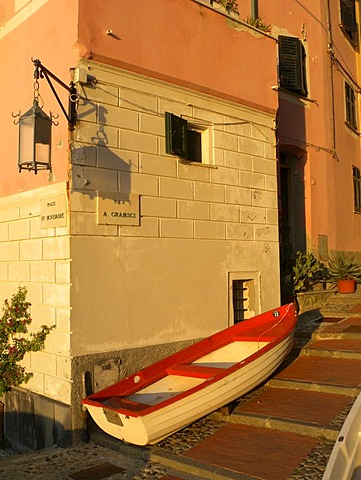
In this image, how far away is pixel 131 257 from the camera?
676 cm

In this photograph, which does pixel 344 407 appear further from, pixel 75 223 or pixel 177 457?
pixel 75 223

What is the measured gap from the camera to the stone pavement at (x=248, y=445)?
4820 mm

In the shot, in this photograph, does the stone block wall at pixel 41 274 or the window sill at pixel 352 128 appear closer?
the stone block wall at pixel 41 274

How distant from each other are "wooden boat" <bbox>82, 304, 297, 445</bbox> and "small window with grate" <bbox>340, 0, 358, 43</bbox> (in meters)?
10.8

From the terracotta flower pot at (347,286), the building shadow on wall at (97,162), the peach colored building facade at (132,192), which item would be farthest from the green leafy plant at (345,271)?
the building shadow on wall at (97,162)

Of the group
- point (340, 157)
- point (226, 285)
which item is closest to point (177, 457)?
point (226, 285)

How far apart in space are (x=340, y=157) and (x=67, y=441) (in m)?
10.8

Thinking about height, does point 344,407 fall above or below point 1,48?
below

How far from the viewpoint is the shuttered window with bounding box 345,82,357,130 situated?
14.6 meters

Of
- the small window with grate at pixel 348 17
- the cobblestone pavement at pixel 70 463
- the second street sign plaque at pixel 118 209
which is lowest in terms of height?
the cobblestone pavement at pixel 70 463

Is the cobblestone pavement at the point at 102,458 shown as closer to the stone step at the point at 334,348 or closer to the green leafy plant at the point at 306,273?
the stone step at the point at 334,348

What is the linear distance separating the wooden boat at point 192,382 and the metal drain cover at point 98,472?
12.1 inches

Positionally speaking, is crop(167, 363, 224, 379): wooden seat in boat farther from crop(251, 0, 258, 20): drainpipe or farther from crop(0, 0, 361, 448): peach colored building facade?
crop(251, 0, 258, 20): drainpipe

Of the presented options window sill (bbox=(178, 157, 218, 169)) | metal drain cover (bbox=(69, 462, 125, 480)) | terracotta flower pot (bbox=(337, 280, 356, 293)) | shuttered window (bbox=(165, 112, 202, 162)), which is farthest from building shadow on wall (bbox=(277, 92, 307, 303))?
metal drain cover (bbox=(69, 462, 125, 480))
